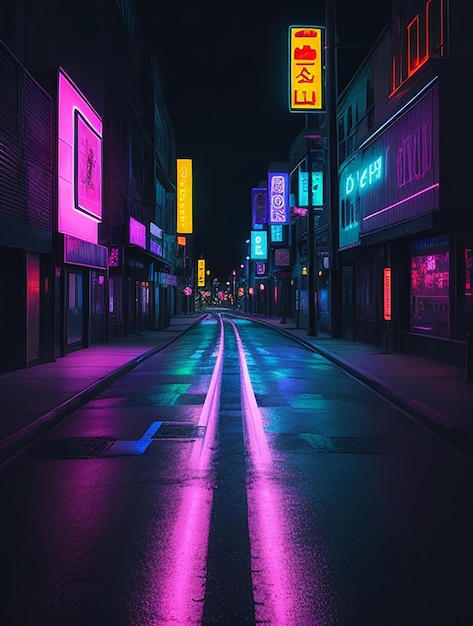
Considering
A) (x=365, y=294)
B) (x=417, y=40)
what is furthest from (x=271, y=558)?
(x=365, y=294)

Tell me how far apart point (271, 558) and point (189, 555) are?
0.61 metres

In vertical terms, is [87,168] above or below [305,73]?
below

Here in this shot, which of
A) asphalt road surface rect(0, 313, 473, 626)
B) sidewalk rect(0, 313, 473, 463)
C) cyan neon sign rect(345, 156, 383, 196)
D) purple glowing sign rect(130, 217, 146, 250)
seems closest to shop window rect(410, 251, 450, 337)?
sidewalk rect(0, 313, 473, 463)

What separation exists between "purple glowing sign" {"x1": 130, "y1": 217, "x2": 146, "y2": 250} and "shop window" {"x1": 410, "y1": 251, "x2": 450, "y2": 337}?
48.1ft

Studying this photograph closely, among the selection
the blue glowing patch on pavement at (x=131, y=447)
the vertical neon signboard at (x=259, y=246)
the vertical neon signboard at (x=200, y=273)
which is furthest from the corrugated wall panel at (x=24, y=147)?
the vertical neon signboard at (x=200, y=273)

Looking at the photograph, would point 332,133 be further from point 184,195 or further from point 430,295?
point 184,195

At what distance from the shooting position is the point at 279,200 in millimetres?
50938

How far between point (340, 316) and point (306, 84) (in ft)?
35.1

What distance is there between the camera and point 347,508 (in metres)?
6.12

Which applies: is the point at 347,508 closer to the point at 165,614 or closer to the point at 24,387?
the point at 165,614

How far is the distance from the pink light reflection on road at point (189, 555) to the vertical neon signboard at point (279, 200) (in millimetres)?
43905

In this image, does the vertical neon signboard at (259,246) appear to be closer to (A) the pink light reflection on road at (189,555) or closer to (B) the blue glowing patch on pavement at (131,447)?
(B) the blue glowing patch on pavement at (131,447)

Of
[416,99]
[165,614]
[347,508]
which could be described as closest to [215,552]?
[165,614]

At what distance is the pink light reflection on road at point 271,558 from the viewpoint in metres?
4.00
